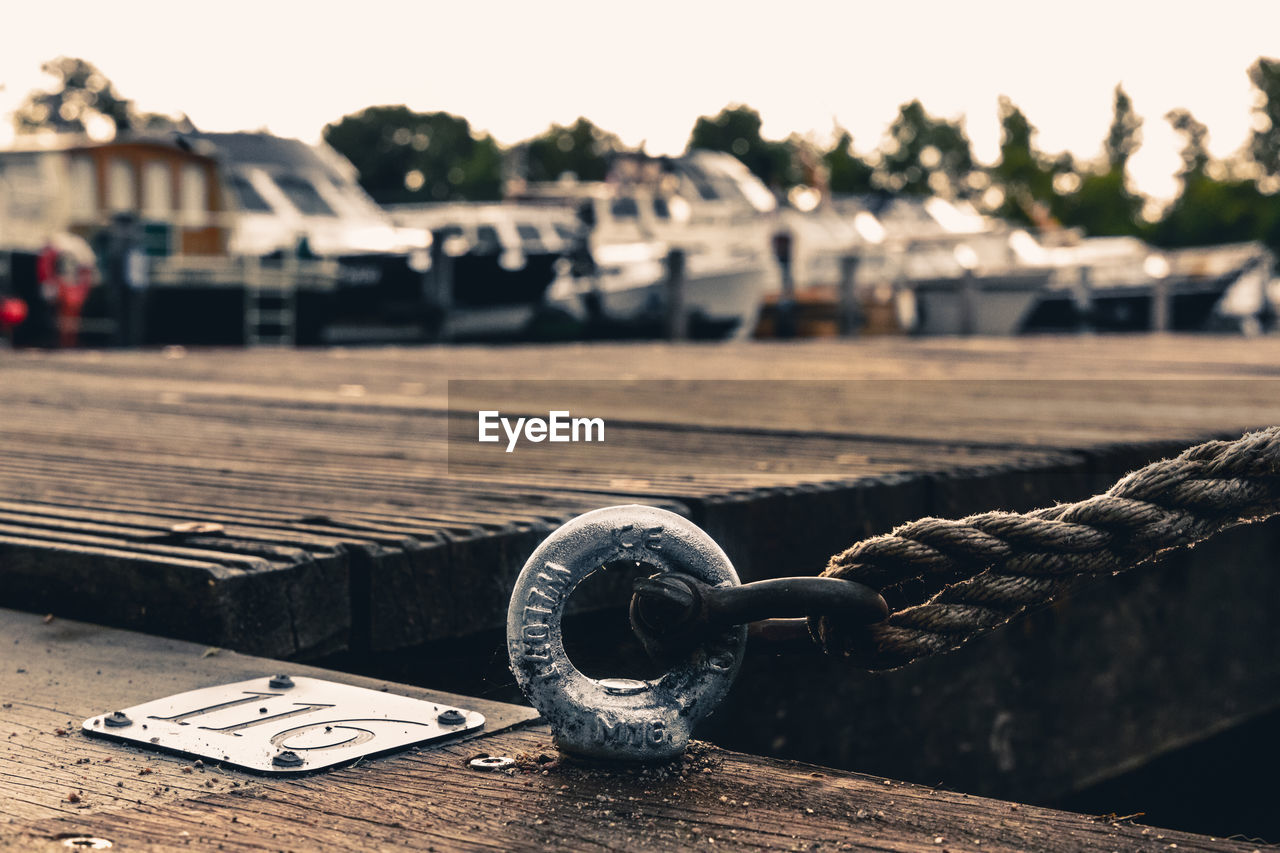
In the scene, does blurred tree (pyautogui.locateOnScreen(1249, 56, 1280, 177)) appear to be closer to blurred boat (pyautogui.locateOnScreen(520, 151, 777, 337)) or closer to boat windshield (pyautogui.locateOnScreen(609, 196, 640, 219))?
blurred boat (pyautogui.locateOnScreen(520, 151, 777, 337))

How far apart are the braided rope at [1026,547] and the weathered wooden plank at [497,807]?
0.54 ft

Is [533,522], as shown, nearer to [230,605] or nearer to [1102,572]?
[230,605]

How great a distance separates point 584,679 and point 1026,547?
1.57 feet

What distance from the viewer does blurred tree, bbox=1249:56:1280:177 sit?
73250 mm

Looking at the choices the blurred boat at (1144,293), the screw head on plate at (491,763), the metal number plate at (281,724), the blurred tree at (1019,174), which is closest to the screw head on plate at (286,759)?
the metal number plate at (281,724)

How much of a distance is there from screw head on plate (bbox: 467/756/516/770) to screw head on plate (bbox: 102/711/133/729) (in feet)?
1.24

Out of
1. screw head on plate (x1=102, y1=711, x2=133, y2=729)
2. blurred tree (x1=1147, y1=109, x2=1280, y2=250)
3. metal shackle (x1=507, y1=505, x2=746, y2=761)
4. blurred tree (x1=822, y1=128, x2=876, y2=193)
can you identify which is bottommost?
screw head on plate (x1=102, y1=711, x2=133, y2=729)

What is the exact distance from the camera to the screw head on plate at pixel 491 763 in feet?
4.58

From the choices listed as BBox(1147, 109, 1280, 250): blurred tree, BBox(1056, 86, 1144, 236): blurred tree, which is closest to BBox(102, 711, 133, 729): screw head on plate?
BBox(1147, 109, 1280, 250): blurred tree

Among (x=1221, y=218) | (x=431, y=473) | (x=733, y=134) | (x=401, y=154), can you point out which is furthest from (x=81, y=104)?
(x=431, y=473)

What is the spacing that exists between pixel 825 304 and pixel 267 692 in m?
23.2

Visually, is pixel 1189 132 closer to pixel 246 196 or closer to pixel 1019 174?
pixel 1019 174

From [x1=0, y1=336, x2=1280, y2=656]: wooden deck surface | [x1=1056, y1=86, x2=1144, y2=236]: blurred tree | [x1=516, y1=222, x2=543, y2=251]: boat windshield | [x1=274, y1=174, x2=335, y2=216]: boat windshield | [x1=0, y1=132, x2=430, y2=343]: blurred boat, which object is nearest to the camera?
[x1=0, y1=336, x2=1280, y2=656]: wooden deck surface

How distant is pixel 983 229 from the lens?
108ft
